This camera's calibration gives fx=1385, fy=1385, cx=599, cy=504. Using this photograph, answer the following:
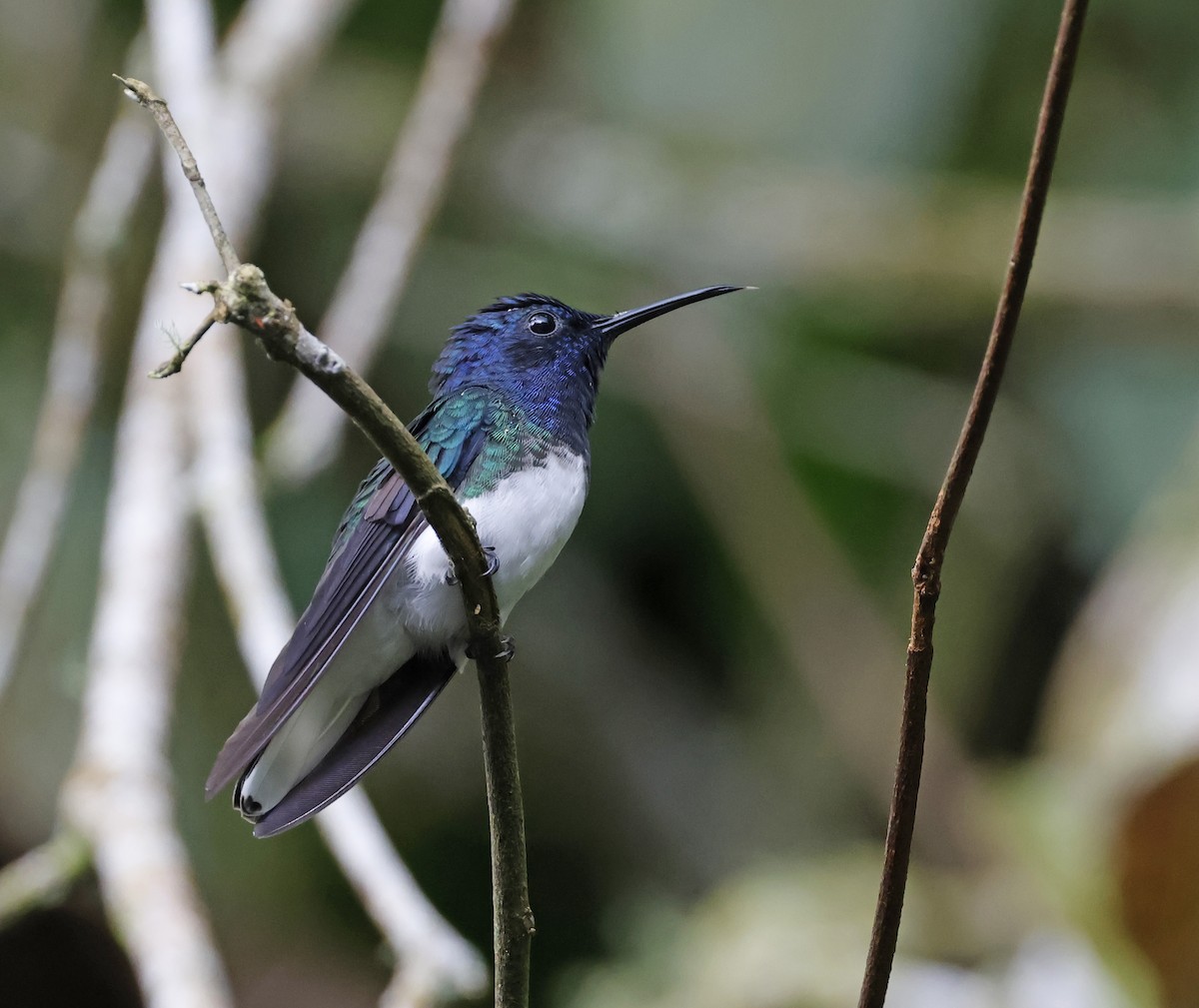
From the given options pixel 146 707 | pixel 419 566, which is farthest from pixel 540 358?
pixel 146 707

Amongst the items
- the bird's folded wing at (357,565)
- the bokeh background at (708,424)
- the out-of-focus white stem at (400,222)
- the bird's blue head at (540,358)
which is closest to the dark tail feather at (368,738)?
the bird's folded wing at (357,565)

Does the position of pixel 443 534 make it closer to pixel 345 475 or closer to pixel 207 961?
pixel 207 961

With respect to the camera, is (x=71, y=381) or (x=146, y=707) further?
(x=71, y=381)

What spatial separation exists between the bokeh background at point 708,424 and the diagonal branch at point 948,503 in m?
3.32

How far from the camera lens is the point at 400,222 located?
4.56m

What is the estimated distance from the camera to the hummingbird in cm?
227

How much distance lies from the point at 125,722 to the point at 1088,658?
9.29ft

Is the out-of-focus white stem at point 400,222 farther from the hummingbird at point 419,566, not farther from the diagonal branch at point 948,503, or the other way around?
the diagonal branch at point 948,503

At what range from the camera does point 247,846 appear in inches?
201

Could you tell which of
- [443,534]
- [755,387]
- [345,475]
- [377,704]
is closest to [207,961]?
[377,704]

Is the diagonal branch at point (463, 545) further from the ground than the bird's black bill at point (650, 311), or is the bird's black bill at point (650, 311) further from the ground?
the bird's black bill at point (650, 311)

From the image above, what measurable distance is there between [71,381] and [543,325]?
2.32 metres

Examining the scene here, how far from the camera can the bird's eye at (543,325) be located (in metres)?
2.82

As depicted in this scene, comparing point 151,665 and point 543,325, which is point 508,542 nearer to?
point 543,325
